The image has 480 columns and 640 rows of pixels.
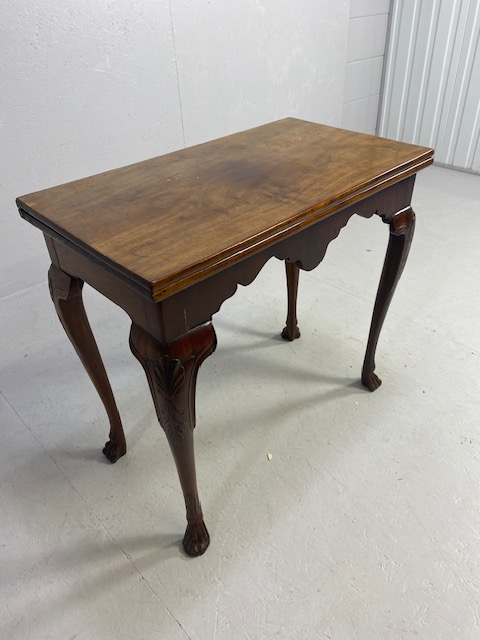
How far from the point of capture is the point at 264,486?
139 centimetres

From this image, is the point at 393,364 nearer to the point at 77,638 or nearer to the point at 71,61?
the point at 77,638

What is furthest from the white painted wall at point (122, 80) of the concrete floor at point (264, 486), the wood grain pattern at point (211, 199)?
the wood grain pattern at point (211, 199)

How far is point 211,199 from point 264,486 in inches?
30.6

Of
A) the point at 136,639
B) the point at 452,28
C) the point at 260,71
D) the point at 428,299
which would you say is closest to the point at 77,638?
the point at 136,639

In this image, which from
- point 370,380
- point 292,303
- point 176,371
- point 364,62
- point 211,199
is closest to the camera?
point 176,371

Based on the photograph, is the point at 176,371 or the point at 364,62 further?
the point at 364,62

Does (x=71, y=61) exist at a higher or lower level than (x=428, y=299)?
higher

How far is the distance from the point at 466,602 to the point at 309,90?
283 cm

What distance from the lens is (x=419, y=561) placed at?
3.97 feet

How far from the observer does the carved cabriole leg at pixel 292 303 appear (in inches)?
69.6

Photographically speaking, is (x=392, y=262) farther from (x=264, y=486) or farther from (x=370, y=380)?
(x=264, y=486)

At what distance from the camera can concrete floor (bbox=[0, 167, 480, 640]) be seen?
1132 millimetres

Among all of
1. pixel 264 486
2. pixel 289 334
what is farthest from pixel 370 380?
pixel 264 486

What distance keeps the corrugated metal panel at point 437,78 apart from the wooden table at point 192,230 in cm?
219
